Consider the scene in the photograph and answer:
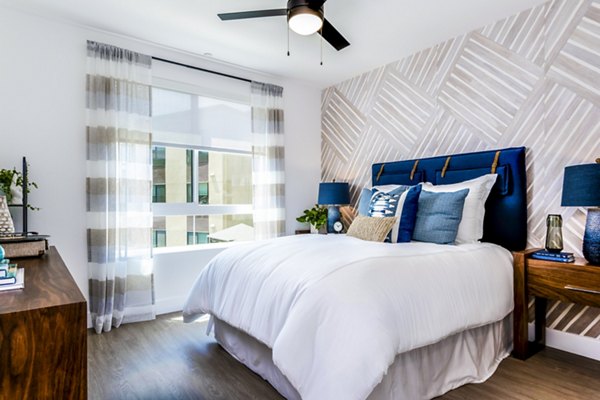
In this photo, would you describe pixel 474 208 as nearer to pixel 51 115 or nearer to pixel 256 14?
pixel 256 14

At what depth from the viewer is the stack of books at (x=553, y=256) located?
2.27 m

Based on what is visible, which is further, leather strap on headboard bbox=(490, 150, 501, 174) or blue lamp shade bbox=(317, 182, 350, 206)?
blue lamp shade bbox=(317, 182, 350, 206)

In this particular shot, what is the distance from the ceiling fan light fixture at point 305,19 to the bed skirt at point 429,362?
77.0 inches

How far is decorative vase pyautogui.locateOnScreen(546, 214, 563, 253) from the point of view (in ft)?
7.91

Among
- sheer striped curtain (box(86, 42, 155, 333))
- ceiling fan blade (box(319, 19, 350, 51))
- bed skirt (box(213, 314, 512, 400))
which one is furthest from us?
sheer striped curtain (box(86, 42, 155, 333))

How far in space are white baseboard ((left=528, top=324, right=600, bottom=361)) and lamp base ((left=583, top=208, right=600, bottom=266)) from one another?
2.34 feet

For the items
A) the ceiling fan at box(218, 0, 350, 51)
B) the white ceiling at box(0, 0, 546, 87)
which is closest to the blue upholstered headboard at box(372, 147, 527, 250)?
the white ceiling at box(0, 0, 546, 87)

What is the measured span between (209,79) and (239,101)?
41 centimetres

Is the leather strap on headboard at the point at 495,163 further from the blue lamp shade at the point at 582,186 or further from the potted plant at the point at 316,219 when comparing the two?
the potted plant at the point at 316,219

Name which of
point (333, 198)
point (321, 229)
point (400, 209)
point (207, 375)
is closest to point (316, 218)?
point (321, 229)

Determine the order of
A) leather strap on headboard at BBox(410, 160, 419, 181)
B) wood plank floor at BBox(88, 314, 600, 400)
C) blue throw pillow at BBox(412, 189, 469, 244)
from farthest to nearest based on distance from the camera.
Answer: leather strap on headboard at BBox(410, 160, 419, 181) < blue throw pillow at BBox(412, 189, 469, 244) < wood plank floor at BBox(88, 314, 600, 400)

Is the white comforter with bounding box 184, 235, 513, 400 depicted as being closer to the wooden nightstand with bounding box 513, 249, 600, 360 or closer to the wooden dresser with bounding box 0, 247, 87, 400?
the wooden nightstand with bounding box 513, 249, 600, 360

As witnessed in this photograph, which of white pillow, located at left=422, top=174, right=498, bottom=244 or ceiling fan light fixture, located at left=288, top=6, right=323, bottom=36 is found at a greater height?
ceiling fan light fixture, located at left=288, top=6, right=323, bottom=36

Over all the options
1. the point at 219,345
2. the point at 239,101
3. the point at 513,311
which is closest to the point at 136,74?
the point at 239,101
